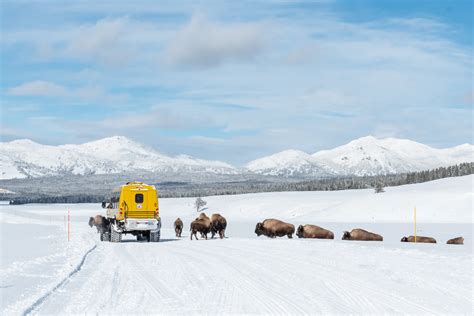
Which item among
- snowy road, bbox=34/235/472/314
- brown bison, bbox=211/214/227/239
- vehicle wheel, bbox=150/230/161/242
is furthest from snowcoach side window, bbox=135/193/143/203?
snowy road, bbox=34/235/472/314

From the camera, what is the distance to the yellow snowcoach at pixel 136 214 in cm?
3541

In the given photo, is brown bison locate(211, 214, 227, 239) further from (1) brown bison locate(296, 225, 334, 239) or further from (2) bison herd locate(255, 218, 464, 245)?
(1) brown bison locate(296, 225, 334, 239)

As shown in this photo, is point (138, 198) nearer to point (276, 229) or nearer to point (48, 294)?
point (276, 229)

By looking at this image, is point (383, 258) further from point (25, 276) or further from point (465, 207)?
point (465, 207)

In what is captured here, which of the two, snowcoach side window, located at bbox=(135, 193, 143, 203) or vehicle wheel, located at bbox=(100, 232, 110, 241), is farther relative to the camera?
vehicle wheel, located at bbox=(100, 232, 110, 241)

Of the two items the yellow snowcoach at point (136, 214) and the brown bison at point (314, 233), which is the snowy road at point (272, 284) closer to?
the yellow snowcoach at point (136, 214)

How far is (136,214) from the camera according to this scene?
3591 centimetres

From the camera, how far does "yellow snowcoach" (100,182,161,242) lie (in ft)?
116

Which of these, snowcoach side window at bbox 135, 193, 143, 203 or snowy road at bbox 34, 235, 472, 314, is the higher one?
snowcoach side window at bbox 135, 193, 143, 203

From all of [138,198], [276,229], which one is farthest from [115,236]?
[276,229]

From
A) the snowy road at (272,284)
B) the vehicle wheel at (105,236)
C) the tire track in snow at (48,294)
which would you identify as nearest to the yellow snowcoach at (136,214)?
the vehicle wheel at (105,236)

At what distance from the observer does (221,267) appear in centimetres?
1869

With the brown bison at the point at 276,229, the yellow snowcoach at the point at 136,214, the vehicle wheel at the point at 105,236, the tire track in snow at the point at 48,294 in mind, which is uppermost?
the yellow snowcoach at the point at 136,214

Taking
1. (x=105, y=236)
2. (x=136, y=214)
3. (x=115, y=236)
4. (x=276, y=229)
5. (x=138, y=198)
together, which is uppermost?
(x=138, y=198)
